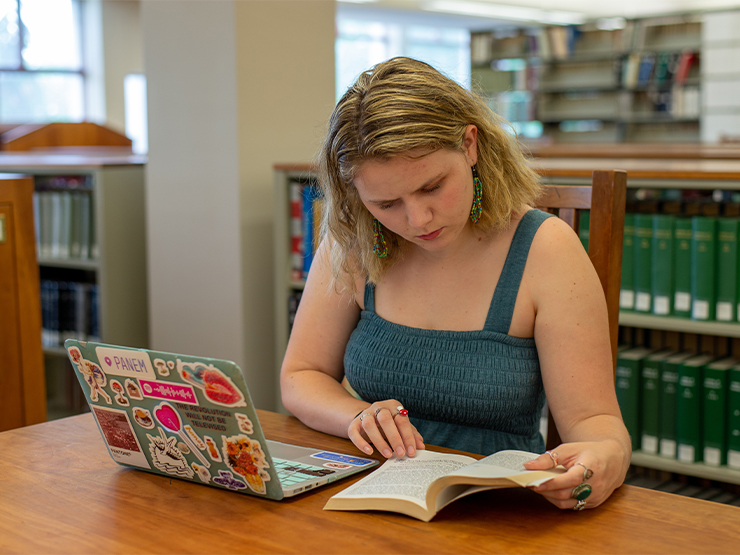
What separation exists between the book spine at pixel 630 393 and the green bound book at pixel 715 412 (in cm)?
17

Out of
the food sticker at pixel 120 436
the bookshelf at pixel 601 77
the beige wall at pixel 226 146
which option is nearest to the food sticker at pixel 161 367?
the food sticker at pixel 120 436

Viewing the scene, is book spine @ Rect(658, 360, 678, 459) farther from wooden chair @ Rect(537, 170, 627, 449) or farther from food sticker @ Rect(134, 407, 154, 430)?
food sticker @ Rect(134, 407, 154, 430)

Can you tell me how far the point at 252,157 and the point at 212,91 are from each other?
0.24 metres

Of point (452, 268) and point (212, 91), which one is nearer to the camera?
point (452, 268)

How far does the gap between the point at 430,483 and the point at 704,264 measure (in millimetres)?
1456

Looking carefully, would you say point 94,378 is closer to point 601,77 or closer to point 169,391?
point 169,391

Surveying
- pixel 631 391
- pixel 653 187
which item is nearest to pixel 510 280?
pixel 653 187

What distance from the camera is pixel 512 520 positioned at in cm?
79

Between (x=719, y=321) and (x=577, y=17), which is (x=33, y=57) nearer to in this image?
(x=577, y=17)

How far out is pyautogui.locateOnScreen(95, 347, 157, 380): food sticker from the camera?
83 centimetres

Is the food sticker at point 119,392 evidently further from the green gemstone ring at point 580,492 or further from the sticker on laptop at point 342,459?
the green gemstone ring at point 580,492

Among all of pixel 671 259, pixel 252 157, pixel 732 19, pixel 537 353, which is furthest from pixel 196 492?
pixel 732 19

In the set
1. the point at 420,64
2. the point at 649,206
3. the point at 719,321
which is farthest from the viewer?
the point at 649,206

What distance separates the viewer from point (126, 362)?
840 millimetres
